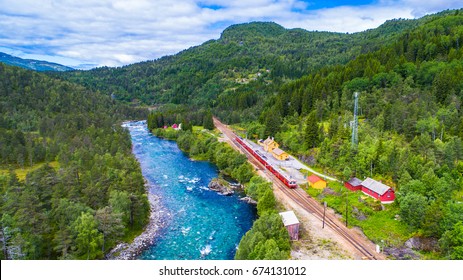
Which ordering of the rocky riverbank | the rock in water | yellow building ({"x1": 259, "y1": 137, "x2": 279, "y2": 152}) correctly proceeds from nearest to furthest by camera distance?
the rocky riverbank
the rock in water
yellow building ({"x1": 259, "y1": 137, "x2": 279, "y2": 152})

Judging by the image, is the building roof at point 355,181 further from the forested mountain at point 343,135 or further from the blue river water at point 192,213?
the blue river water at point 192,213

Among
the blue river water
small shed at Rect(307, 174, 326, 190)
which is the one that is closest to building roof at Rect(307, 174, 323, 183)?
small shed at Rect(307, 174, 326, 190)

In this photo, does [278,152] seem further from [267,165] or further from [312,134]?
[312,134]

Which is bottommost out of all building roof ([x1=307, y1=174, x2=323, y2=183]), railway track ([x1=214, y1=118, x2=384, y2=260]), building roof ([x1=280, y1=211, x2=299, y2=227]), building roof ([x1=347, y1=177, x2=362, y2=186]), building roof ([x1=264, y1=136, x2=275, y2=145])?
railway track ([x1=214, y1=118, x2=384, y2=260])

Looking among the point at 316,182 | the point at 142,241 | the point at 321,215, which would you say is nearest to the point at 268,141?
the point at 316,182

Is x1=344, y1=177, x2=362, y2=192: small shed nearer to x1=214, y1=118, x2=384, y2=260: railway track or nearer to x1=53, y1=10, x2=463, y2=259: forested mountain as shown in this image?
x1=53, y1=10, x2=463, y2=259: forested mountain

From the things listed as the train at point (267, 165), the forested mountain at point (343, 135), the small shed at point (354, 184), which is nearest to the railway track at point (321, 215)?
the train at point (267, 165)
